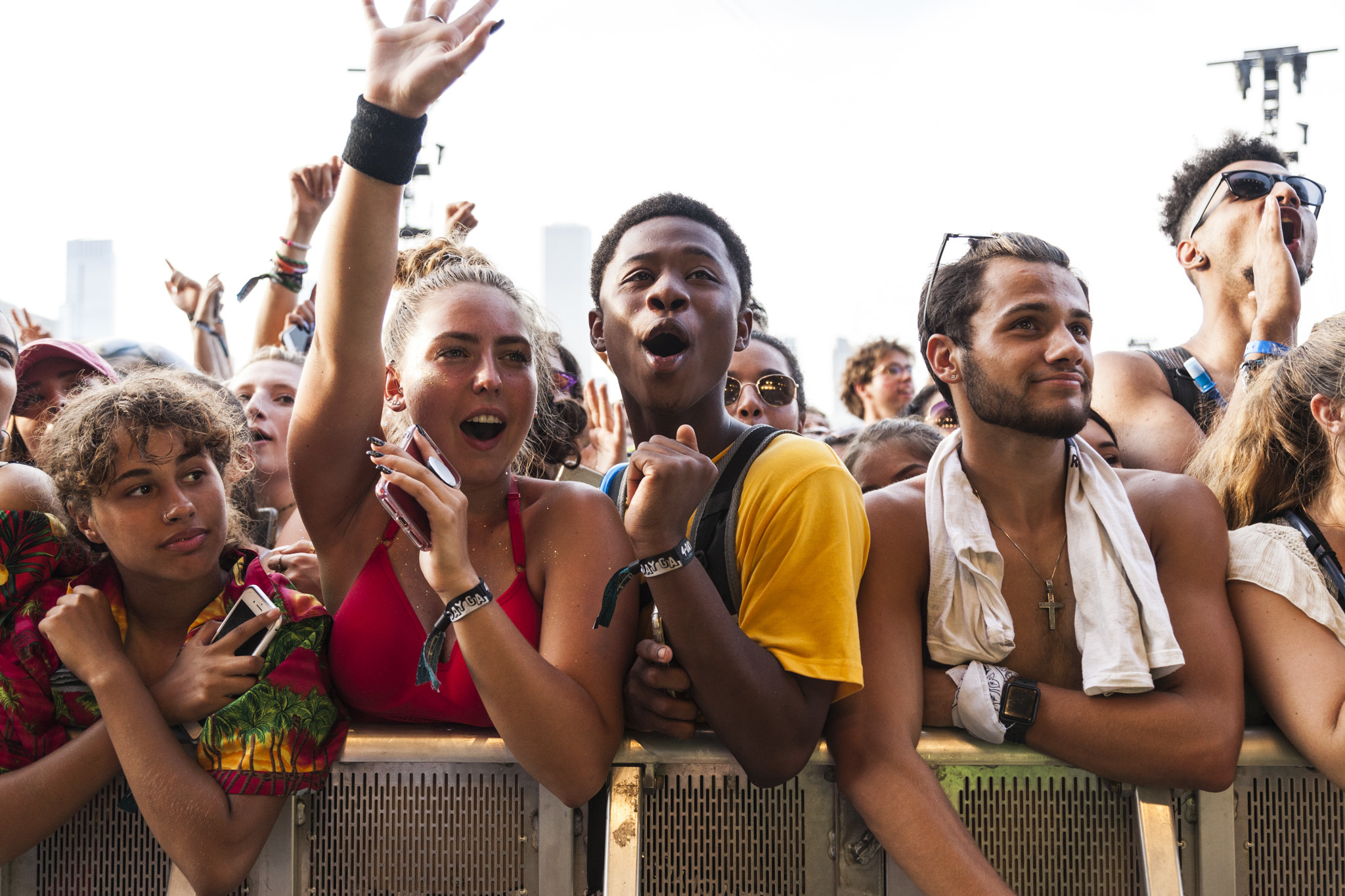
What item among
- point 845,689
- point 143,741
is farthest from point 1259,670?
point 143,741

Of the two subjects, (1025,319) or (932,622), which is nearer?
(932,622)

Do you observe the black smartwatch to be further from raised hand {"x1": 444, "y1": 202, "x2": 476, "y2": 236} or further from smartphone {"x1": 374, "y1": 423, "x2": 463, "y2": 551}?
raised hand {"x1": 444, "y1": 202, "x2": 476, "y2": 236}

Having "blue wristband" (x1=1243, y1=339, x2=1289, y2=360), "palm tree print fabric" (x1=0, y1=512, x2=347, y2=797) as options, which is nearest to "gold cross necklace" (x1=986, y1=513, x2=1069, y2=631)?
"blue wristband" (x1=1243, y1=339, x2=1289, y2=360)

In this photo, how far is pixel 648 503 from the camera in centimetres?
173

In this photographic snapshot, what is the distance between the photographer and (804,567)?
76.9 inches

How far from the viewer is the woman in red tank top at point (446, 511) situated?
1.79 metres

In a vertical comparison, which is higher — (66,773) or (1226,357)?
(1226,357)

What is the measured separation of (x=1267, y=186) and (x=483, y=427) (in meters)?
3.13

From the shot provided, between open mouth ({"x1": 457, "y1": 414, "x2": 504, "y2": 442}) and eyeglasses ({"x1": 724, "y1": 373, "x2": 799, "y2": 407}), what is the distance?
5.80 ft

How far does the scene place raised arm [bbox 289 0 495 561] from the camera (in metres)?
1.94

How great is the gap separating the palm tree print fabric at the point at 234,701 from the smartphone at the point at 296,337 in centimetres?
255

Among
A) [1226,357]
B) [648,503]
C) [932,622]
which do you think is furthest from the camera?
[1226,357]

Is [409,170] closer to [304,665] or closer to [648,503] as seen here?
[648,503]

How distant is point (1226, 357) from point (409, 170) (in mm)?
3025
